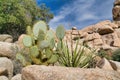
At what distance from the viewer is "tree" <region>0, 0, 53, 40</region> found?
36.6 metres

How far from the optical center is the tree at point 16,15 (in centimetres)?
3656

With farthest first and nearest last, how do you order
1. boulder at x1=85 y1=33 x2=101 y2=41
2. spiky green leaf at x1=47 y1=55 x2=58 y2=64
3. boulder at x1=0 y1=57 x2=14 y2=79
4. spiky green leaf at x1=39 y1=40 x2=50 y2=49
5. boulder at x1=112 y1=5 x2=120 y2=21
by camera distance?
boulder at x1=112 y1=5 x2=120 y2=21, boulder at x1=85 y1=33 x2=101 y2=41, boulder at x1=0 y1=57 x2=14 y2=79, spiky green leaf at x1=47 y1=55 x2=58 y2=64, spiky green leaf at x1=39 y1=40 x2=50 y2=49

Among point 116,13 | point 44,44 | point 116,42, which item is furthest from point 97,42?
point 44,44

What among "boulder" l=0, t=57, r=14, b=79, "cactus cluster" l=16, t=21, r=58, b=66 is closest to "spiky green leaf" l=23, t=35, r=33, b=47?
"cactus cluster" l=16, t=21, r=58, b=66

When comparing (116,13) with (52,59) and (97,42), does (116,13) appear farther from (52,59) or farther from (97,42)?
(52,59)

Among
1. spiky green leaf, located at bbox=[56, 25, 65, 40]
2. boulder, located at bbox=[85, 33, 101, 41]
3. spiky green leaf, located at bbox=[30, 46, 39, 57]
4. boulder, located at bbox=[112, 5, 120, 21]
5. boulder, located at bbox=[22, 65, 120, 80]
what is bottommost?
boulder, located at bbox=[85, 33, 101, 41]

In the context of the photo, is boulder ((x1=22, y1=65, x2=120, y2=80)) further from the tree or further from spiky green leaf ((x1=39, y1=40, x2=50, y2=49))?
the tree

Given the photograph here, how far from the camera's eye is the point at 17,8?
124 feet

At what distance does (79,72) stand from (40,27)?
11.6 feet

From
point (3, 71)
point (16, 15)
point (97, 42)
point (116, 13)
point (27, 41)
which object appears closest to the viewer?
point (27, 41)

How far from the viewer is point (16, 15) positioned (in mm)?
37531

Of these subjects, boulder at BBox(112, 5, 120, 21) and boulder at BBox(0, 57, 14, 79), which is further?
boulder at BBox(112, 5, 120, 21)

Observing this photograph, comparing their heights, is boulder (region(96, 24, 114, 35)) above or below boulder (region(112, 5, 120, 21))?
below

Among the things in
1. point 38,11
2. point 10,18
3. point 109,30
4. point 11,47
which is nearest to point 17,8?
point 10,18
